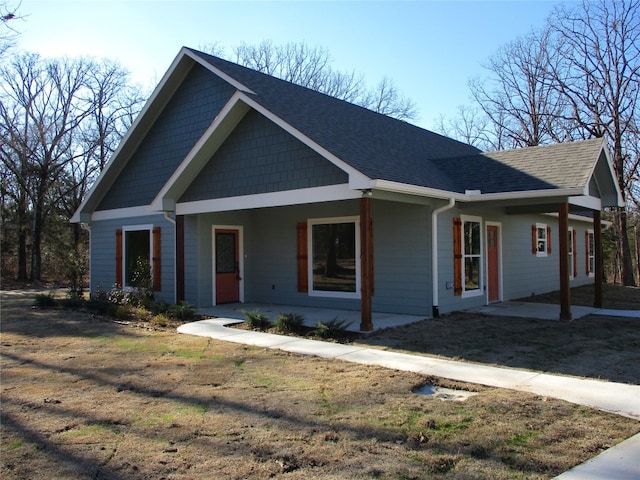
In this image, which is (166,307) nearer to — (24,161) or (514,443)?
(514,443)

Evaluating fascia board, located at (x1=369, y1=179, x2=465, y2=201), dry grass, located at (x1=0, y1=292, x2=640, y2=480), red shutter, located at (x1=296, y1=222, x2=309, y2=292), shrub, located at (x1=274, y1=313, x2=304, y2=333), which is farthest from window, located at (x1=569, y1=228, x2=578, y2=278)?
dry grass, located at (x1=0, y1=292, x2=640, y2=480)

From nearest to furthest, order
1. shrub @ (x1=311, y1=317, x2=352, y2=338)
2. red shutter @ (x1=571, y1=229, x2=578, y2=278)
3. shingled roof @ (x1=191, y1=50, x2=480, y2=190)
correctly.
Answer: shrub @ (x1=311, y1=317, x2=352, y2=338)
shingled roof @ (x1=191, y1=50, x2=480, y2=190)
red shutter @ (x1=571, y1=229, x2=578, y2=278)

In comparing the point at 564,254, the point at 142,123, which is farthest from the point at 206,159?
the point at 564,254

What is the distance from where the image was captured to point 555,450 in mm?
3850

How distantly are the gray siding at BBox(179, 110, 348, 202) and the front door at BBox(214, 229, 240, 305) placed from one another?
157cm

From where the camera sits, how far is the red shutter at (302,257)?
12555 mm

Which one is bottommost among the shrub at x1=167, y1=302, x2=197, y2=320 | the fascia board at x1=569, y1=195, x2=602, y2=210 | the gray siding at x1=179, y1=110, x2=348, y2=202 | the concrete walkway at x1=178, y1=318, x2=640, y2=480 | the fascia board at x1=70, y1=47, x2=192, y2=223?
the concrete walkway at x1=178, y1=318, x2=640, y2=480

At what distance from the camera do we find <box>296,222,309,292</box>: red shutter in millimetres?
12555

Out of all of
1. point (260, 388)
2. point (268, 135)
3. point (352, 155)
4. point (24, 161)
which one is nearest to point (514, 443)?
point (260, 388)

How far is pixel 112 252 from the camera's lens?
1561cm

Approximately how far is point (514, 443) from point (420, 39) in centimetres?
963

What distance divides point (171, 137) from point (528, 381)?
11.8 metres

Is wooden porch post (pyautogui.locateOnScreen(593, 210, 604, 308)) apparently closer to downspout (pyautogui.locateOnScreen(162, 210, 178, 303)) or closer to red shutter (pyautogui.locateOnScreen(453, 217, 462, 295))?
red shutter (pyautogui.locateOnScreen(453, 217, 462, 295))

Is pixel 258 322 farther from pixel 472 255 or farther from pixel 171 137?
pixel 171 137
